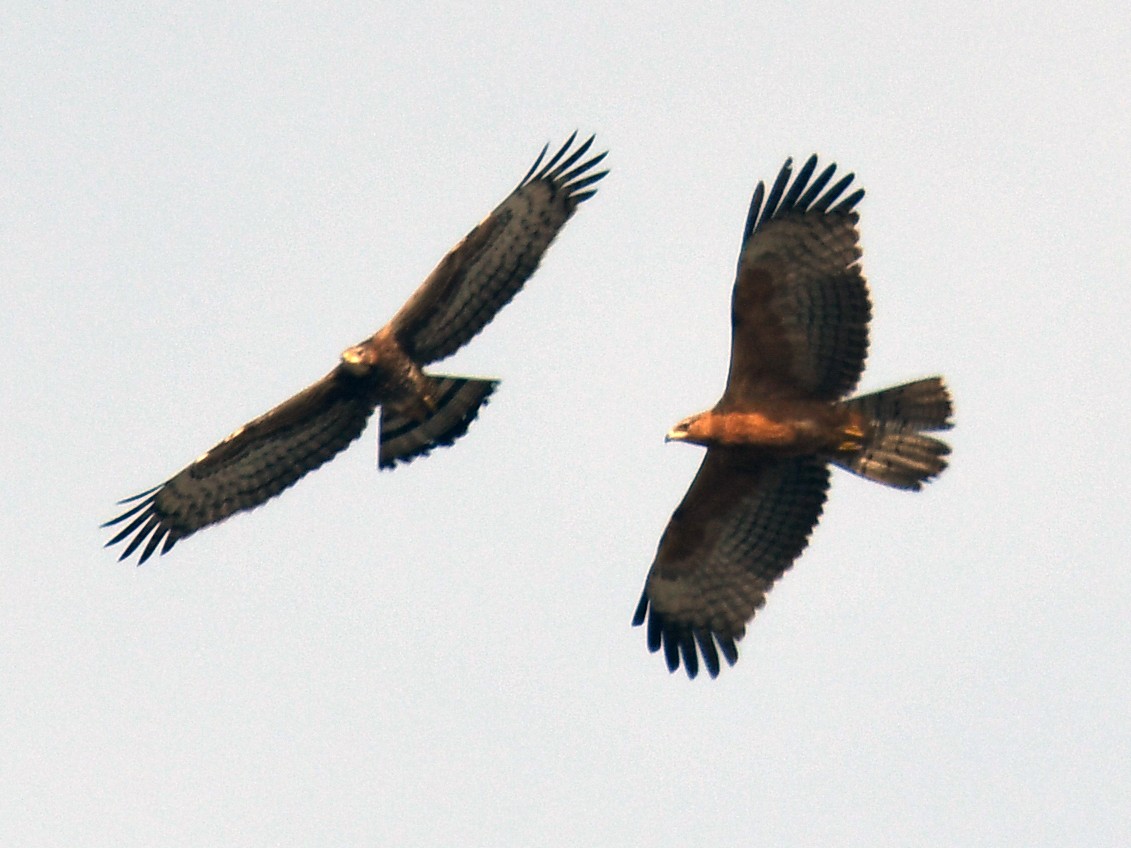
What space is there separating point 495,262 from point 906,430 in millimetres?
3441

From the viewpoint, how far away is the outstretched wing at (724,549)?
15625 mm

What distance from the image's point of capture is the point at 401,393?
56.3 ft

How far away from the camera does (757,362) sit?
15141 mm

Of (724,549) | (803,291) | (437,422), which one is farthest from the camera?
(437,422)

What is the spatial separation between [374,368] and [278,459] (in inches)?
46.3

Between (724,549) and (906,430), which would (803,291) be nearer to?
(906,430)

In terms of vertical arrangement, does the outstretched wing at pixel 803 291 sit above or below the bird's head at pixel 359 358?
below

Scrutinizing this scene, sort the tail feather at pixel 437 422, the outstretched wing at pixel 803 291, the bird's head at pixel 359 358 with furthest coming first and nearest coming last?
1. the tail feather at pixel 437 422
2. the bird's head at pixel 359 358
3. the outstretched wing at pixel 803 291

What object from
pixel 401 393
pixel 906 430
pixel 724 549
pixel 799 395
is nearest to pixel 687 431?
pixel 799 395

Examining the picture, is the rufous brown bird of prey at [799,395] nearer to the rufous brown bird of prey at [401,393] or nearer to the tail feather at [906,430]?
the tail feather at [906,430]

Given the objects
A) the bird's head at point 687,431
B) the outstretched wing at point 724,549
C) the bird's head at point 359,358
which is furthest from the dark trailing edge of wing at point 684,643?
the bird's head at point 359,358

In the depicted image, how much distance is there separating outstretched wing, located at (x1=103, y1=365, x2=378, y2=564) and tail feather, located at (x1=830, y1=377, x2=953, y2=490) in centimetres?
403

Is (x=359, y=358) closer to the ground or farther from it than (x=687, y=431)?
farther from it

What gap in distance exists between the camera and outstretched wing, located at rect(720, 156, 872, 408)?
48.9 ft
